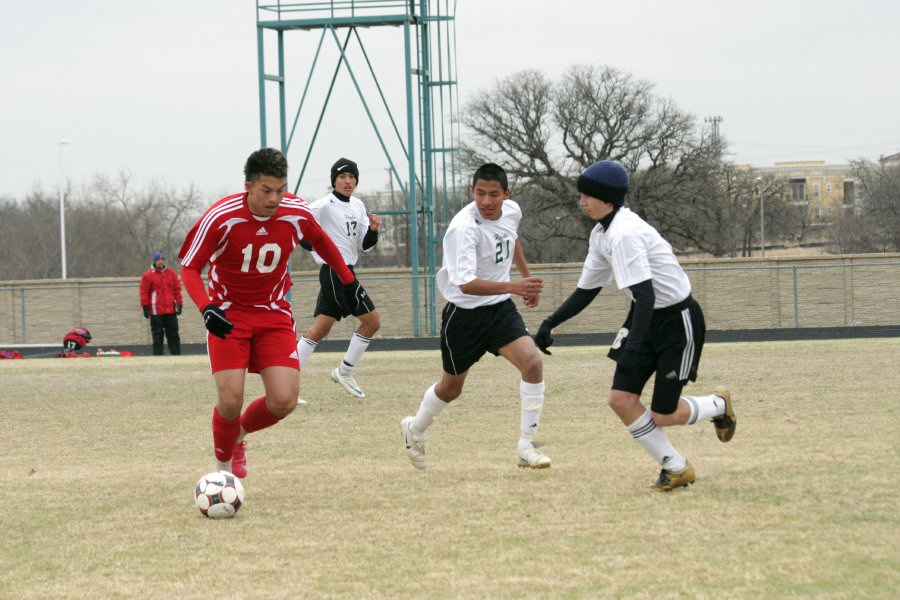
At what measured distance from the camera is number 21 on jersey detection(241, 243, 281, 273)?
6.20m

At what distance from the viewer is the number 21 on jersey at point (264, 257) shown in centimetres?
620

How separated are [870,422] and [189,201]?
214 feet

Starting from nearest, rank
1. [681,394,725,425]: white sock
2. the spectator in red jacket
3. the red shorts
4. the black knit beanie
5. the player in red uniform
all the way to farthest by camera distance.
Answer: the player in red uniform, the red shorts, [681,394,725,425]: white sock, the black knit beanie, the spectator in red jacket

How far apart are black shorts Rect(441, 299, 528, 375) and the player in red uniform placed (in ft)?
3.86

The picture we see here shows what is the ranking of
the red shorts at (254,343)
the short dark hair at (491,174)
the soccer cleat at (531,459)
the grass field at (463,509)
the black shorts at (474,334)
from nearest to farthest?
the grass field at (463,509) < the red shorts at (254,343) < the soccer cleat at (531,459) < the short dark hair at (491,174) < the black shorts at (474,334)

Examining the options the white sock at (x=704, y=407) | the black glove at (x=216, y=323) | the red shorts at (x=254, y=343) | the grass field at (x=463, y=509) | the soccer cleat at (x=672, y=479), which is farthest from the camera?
the white sock at (x=704, y=407)

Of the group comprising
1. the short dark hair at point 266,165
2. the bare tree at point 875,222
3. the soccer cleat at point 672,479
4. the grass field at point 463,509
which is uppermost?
the bare tree at point 875,222

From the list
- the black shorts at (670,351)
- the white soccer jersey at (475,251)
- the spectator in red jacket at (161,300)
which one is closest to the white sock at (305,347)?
the white soccer jersey at (475,251)

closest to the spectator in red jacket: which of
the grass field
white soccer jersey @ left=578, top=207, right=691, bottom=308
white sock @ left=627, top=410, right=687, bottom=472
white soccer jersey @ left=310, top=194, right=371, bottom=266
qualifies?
white soccer jersey @ left=310, top=194, right=371, bottom=266

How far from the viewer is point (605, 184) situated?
5973 millimetres

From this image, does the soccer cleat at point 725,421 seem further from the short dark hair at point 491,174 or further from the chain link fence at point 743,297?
the chain link fence at point 743,297

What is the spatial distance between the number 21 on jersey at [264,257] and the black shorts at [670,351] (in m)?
1.99

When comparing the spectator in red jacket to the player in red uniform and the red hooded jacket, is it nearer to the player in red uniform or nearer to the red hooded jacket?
the red hooded jacket

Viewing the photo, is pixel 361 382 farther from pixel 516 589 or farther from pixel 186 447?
pixel 516 589
